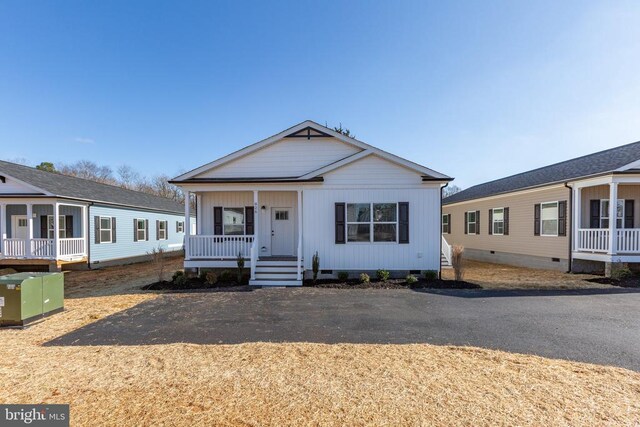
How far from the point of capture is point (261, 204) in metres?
11.8

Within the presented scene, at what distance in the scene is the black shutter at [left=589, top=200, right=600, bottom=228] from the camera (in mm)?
11586

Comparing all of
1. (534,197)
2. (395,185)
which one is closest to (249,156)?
(395,185)

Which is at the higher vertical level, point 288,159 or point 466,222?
point 288,159

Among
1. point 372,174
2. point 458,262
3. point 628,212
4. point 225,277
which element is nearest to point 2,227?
point 225,277

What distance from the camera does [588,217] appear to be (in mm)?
11656

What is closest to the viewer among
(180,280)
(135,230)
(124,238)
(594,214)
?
(180,280)

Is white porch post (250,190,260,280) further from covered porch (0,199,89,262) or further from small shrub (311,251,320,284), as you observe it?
covered porch (0,199,89,262)

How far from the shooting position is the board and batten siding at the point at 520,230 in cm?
1245

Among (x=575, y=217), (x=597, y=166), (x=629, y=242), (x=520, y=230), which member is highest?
(x=597, y=166)

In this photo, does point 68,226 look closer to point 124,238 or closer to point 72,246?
point 72,246

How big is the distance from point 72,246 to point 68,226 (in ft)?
4.60

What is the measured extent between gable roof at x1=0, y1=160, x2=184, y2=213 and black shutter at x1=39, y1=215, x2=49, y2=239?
1759 mm

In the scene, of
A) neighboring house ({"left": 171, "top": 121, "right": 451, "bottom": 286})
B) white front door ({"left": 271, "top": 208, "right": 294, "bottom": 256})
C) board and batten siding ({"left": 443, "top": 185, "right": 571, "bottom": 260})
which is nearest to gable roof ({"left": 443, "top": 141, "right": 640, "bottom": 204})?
board and batten siding ({"left": 443, "top": 185, "right": 571, "bottom": 260})

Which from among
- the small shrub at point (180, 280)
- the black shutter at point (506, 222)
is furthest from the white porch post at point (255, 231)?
the black shutter at point (506, 222)
